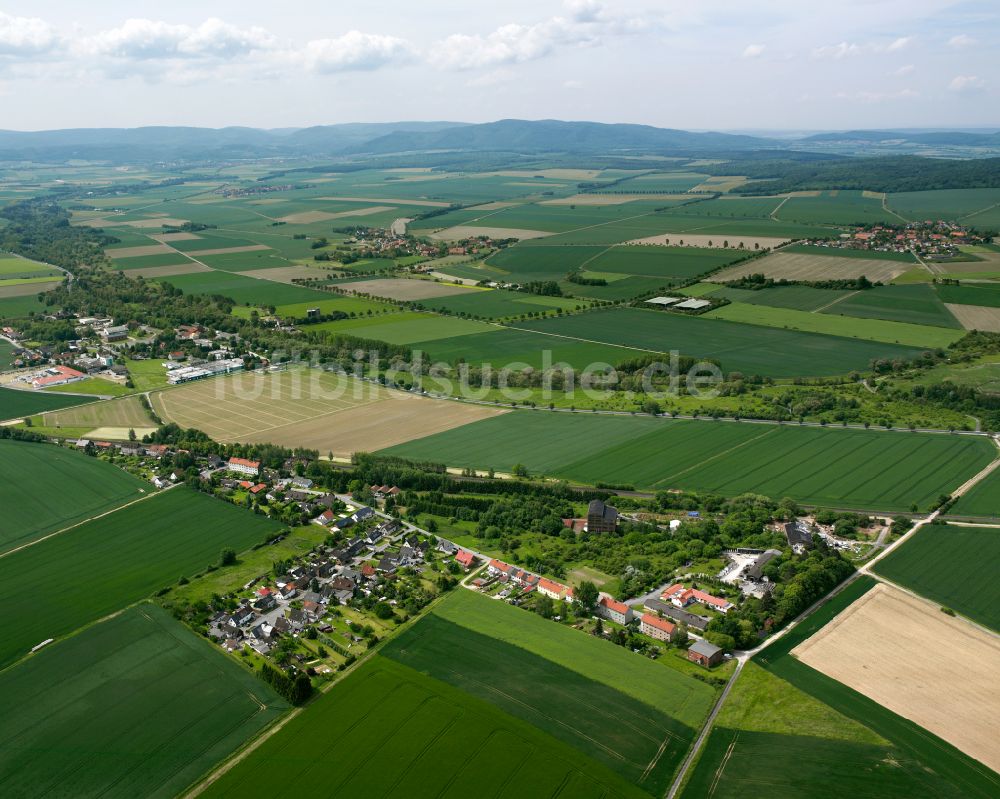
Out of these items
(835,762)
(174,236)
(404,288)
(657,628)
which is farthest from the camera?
(174,236)

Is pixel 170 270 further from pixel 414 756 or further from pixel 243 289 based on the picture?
pixel 414 756

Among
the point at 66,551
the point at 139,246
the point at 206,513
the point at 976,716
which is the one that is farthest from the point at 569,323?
the point at 139,246

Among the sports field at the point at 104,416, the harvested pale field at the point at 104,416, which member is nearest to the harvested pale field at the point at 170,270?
the harvested pale field at the point at 104,416

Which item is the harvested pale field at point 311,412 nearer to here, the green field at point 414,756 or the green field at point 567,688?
the green field at point 567,688

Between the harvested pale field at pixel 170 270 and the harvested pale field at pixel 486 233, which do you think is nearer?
the harvested pale field at pixel 170 270

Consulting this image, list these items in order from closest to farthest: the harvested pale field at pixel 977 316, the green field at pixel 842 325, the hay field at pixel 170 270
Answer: the green field at pixel 842 325, the harvested pale field at pixel 977 316, the hay field at pixel 170 270

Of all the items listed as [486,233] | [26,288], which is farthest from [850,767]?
[486,233]
